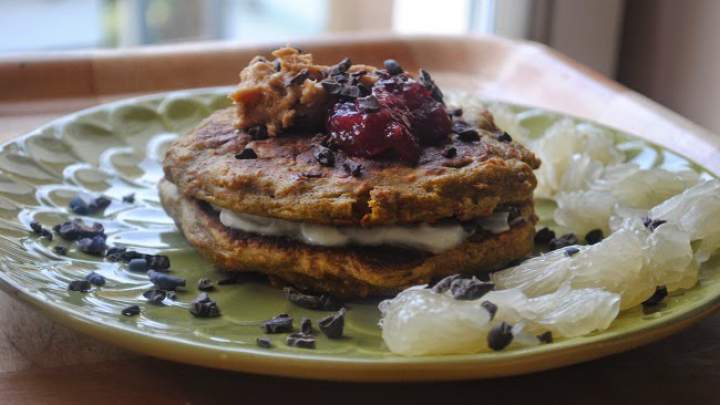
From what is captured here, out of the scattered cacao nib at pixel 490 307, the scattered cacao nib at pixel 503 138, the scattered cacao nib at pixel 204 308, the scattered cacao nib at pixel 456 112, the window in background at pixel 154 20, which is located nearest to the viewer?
the scattered cacao nib at pixel 490 307

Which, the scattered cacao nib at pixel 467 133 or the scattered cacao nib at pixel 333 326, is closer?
the scattered cacao nib at pixel 333 326

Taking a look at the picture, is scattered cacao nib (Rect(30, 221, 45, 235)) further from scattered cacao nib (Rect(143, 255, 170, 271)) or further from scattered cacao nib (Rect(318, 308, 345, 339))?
scattered cacao nib (Rect(318, 308, 345, 339))

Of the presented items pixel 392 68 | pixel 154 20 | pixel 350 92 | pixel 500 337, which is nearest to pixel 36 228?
pixel 350 92

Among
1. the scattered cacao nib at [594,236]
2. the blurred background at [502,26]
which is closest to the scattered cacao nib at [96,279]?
the scattered cacao nib at [594,236]

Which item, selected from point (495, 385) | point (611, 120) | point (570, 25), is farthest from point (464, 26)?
point (495, 385)

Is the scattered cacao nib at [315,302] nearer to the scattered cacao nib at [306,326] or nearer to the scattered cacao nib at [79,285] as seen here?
the scattered cacao nib at [306,326]

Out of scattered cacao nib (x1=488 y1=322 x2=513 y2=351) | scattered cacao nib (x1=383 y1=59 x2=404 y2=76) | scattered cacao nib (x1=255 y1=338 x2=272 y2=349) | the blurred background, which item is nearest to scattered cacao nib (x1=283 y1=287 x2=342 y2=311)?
scattered cacao nib (x1=255 y1=338 x2=272 y2=349)
